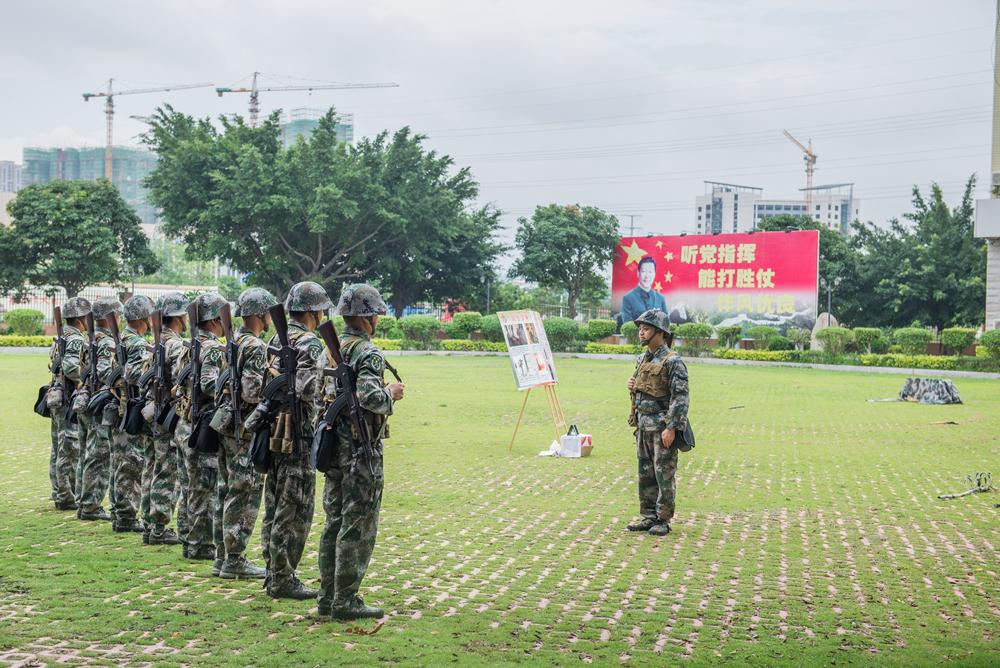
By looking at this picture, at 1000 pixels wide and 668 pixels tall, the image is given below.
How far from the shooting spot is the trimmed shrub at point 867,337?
40344 mm

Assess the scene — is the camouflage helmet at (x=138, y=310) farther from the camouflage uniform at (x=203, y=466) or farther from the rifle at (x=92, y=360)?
the camouflage uniform at (x=203, y=466)

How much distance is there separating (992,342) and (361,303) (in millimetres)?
33522

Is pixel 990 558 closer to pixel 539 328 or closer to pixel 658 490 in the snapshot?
pixel 658 490

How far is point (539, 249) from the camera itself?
5647cm

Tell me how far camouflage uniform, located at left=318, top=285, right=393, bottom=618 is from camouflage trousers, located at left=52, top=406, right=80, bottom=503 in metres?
4.65

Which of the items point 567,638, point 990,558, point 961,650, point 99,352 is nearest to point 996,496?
point 990,558

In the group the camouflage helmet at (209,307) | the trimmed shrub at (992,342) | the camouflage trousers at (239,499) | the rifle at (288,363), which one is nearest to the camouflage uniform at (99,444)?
the camouflage helmet at (209,307)

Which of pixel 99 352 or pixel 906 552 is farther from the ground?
pixel 99 352

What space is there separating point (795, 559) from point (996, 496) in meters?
4.54

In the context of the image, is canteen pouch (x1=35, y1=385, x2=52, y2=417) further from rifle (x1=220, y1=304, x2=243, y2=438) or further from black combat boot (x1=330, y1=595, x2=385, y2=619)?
black combat boot (x1=330, y1=595, x2=385, y2=619)

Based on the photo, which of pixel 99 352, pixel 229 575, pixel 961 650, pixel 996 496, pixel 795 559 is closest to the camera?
pixel 961 650

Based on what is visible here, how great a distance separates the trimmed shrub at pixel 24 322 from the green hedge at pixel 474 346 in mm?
Answer: 16350

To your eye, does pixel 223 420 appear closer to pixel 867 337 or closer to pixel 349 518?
pixel 349 518

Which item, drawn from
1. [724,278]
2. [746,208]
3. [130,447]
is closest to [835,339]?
[724,278]
